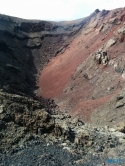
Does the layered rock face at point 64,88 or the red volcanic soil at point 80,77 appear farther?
the red volcanic soil at point 80,77

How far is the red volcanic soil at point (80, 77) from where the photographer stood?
2642 centimetres

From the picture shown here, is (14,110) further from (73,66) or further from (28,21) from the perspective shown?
(28,21)

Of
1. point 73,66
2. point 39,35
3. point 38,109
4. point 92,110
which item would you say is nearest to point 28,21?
point 39,35

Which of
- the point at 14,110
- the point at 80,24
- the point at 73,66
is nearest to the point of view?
the point at 14,110

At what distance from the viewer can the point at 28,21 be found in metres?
52.3

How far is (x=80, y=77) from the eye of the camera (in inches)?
1304

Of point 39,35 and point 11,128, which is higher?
point 39,35

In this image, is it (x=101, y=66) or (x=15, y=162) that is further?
(x=101, y=66)

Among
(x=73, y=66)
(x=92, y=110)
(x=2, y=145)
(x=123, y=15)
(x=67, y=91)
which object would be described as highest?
(x=123, y=15)

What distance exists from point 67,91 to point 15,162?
870 inches

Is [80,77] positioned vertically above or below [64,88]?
above

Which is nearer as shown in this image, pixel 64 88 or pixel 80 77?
pixel 80 77

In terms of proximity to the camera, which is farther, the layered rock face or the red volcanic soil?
the red volcanic soil

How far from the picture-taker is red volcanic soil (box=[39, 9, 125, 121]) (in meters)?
26.4
